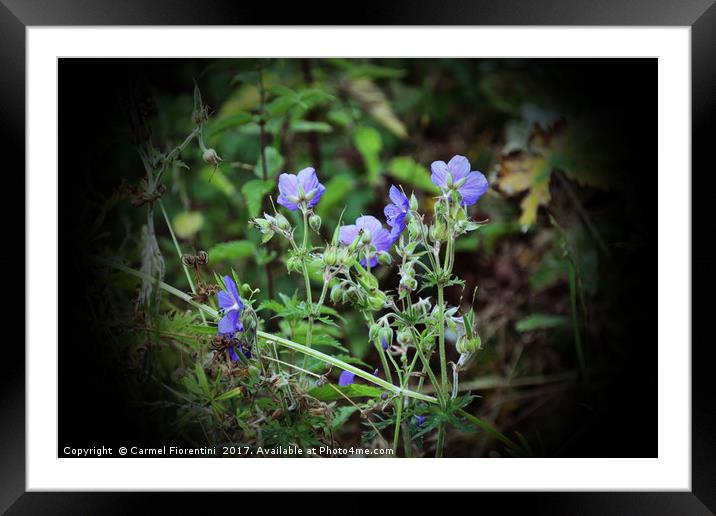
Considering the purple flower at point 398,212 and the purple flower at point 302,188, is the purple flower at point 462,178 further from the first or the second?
the purple flower at point 302,188

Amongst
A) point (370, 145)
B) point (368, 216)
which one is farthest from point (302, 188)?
point (370, 145)

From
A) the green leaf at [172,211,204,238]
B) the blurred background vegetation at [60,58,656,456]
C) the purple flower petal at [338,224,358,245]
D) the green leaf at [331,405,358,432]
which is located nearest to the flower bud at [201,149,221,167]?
the blurred background vegetation at [60,58,656,456]

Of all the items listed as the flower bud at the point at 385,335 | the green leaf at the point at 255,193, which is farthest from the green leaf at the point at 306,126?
the flower bud at the point at 385,335

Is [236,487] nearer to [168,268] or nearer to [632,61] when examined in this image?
[168,268]

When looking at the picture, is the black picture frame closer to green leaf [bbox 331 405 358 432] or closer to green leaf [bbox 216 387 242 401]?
green leaf [bbox 216 387 242 401]
